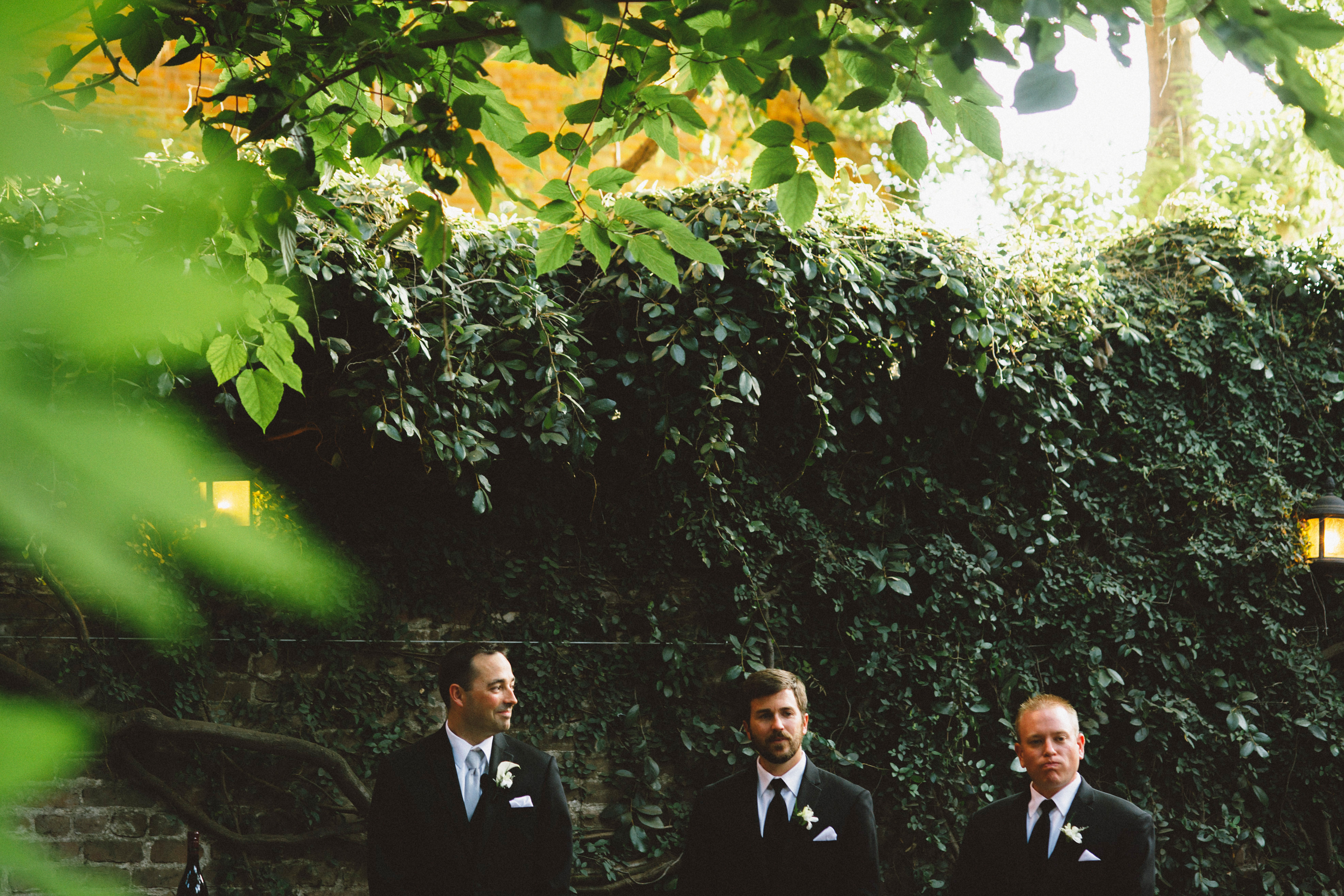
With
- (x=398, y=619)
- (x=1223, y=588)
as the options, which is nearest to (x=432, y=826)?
(x=398, y=619)

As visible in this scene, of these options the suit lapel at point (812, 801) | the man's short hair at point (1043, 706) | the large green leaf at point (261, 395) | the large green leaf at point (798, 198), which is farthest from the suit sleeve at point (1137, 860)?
the large green leaf at point (261, 395)

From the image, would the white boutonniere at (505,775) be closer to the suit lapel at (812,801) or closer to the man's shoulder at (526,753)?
the man's shoulder at (526,753)

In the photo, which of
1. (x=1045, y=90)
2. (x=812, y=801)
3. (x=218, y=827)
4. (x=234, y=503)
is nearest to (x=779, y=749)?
(x=812, y=801)

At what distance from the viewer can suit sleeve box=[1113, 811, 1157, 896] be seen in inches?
122

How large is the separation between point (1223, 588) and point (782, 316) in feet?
7.97

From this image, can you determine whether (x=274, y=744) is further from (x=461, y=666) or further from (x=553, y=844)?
(x=553, y=844)

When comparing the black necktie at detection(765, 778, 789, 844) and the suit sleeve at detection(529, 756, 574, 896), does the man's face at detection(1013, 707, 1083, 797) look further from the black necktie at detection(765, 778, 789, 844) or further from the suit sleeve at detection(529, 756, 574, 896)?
the suit sleeve at detection(529, 756, 574, 896)

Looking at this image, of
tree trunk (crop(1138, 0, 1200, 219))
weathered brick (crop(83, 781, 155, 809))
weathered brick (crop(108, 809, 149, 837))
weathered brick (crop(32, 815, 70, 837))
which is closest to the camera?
weathered brick (crop(32, 815, 70, 837))

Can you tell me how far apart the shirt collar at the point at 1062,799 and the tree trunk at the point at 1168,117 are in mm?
5751

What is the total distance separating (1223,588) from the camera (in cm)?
464

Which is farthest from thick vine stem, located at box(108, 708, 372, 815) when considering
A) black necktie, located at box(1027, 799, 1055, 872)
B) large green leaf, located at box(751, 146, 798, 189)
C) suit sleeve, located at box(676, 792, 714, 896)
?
large green leaf, located at box(751, 146, 798, 189)

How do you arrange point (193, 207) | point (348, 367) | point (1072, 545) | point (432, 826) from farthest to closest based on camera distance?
point (1072, 545)
point (348, 367)
point (432, 826)
point (193, 207)

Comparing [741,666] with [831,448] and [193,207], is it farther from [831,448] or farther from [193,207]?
[193,207]

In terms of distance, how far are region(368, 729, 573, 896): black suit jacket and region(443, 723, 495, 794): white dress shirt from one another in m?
0.01
